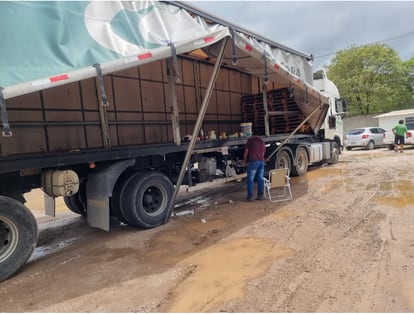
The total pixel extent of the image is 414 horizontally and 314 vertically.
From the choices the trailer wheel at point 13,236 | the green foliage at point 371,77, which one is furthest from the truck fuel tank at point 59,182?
the green foliage at point 371,77

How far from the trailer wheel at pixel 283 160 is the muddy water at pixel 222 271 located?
16.3ft

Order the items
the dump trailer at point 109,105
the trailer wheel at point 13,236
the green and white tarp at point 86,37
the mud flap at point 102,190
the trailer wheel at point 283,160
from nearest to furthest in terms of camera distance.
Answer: the green and white tarp at point 86,37 < the dump trailer at point 109,105 < the trailer wheel at point 13,236 < the mud flap at point 102,190 < the trailer wheel at point 283,160

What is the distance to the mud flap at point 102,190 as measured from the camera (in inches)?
194

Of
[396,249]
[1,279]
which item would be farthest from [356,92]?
[1,279]

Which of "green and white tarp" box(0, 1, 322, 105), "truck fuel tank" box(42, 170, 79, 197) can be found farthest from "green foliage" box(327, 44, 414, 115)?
"truck fuel tank" box(42, 170, 79, 197)

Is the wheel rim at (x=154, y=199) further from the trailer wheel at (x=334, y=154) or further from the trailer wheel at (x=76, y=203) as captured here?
the trailer wheel at (x=334, y=154)

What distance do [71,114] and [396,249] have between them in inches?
208

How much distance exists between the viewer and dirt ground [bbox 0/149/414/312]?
9.94 ft

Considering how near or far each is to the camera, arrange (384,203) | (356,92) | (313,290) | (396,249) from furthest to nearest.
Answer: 1. (356,92)
2. (384,203)
3. (396,249)
4. (313,290)

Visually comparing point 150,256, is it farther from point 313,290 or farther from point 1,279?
point 313,290

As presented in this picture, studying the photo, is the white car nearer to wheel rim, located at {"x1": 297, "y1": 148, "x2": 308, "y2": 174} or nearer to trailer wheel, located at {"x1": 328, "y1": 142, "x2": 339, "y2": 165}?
trailer wheel, located at {"x1": 328, "y1": 142, "x2": 339, "y2": 165}

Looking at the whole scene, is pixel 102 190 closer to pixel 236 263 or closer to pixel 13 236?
pixel 13 236

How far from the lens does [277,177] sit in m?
6.90

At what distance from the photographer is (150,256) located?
4262mm
